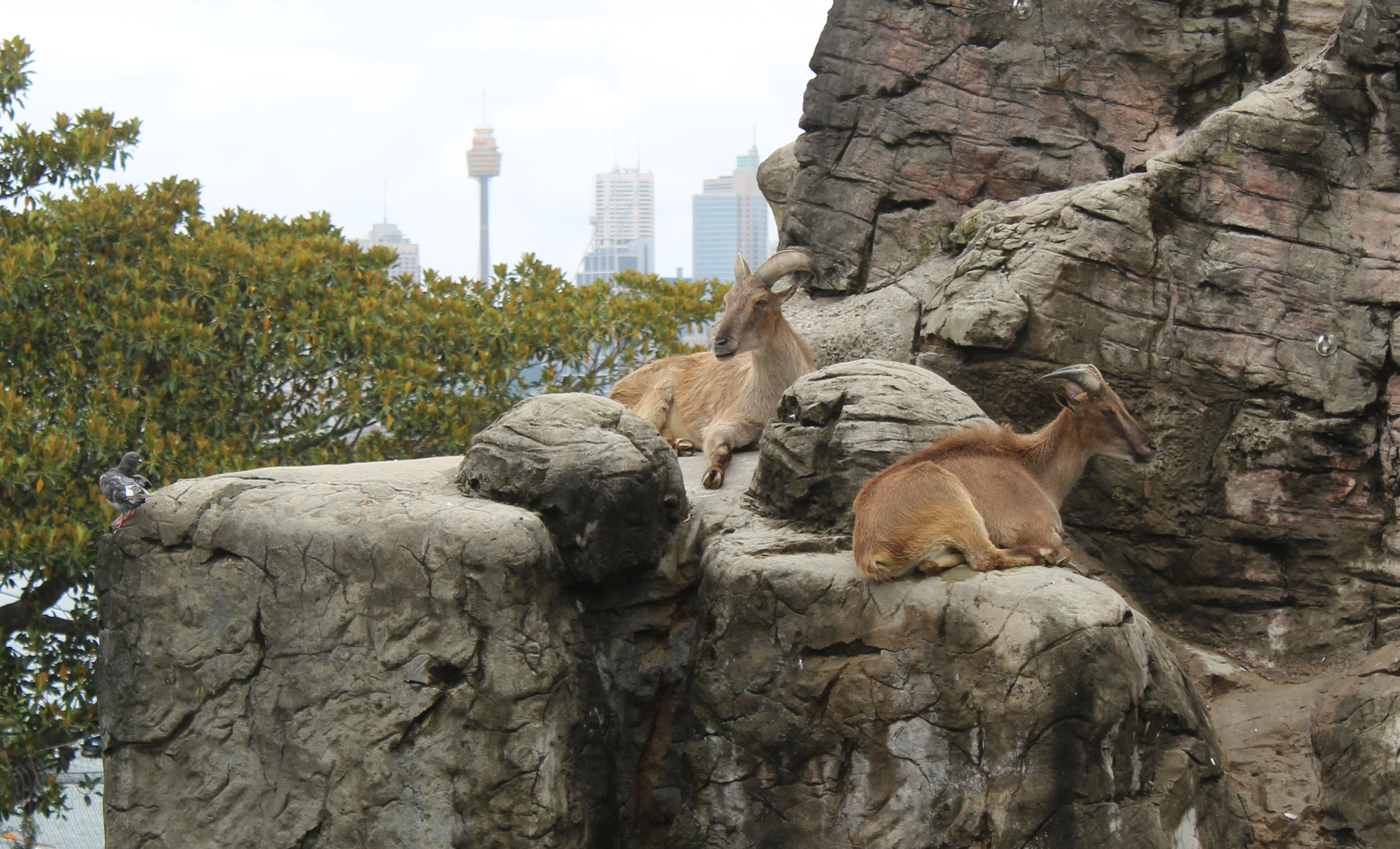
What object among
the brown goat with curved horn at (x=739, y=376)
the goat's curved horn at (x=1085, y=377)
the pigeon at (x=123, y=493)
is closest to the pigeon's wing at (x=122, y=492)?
the pigeon at (x=123, y=493)

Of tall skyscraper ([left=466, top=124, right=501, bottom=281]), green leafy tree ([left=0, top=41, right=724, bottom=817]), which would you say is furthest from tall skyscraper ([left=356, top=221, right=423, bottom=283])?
green leafy tree ([left=0, top=41, right=724, bottom=817])

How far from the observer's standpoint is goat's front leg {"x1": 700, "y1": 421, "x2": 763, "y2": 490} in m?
8.17

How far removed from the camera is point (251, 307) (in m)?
10.1

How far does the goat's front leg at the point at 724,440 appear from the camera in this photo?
8172mm

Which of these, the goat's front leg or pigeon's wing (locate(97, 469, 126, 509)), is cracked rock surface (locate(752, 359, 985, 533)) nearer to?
the goat's front leg

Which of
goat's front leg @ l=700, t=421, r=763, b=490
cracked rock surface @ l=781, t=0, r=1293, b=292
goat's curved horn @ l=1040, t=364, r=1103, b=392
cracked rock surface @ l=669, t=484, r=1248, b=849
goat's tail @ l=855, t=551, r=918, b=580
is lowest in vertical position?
cracked rock surface @ l=669, t=484, r=1248, b=849

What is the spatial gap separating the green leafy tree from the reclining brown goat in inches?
196

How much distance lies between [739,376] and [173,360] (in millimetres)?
4153

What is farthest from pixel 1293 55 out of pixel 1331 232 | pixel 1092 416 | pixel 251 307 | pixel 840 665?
pixel 251 307

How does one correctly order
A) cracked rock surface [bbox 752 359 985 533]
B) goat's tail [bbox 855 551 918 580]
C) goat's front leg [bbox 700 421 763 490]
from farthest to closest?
goat's front leg [bbox 700 421 763 490]
cracked rock surface [bbox 752 359 985 533]
goat's tail [bbox 855 551 918 580]

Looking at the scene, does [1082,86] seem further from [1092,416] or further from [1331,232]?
[1092,416]

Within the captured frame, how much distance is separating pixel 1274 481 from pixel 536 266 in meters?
6.76

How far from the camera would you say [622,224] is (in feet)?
134

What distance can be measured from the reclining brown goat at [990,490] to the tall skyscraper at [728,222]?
34.6 m
